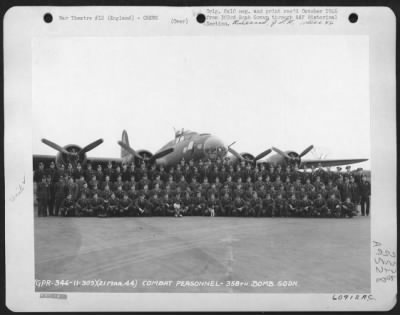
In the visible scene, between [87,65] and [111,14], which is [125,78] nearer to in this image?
[87,65]

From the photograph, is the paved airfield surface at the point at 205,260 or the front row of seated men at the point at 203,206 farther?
the front row of seated men at the point at 203,206

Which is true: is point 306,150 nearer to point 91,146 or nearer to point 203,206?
point 203,206

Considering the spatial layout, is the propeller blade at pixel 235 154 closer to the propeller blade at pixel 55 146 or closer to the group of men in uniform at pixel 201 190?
the group of men in uniform at pixel 201 190

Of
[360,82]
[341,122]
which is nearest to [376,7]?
[360,82]

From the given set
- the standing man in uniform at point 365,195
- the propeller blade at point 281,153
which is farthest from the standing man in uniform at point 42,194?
the standing man in uniform at point 365,195

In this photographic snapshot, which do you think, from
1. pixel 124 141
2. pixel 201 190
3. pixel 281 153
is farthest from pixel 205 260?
pixel 124 141

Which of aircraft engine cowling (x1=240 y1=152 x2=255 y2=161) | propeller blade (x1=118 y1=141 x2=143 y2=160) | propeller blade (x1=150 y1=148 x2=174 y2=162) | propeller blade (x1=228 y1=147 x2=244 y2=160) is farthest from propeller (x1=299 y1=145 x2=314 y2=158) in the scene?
propeller blade (x1=118 y1=141 x2=143 y2=160)
